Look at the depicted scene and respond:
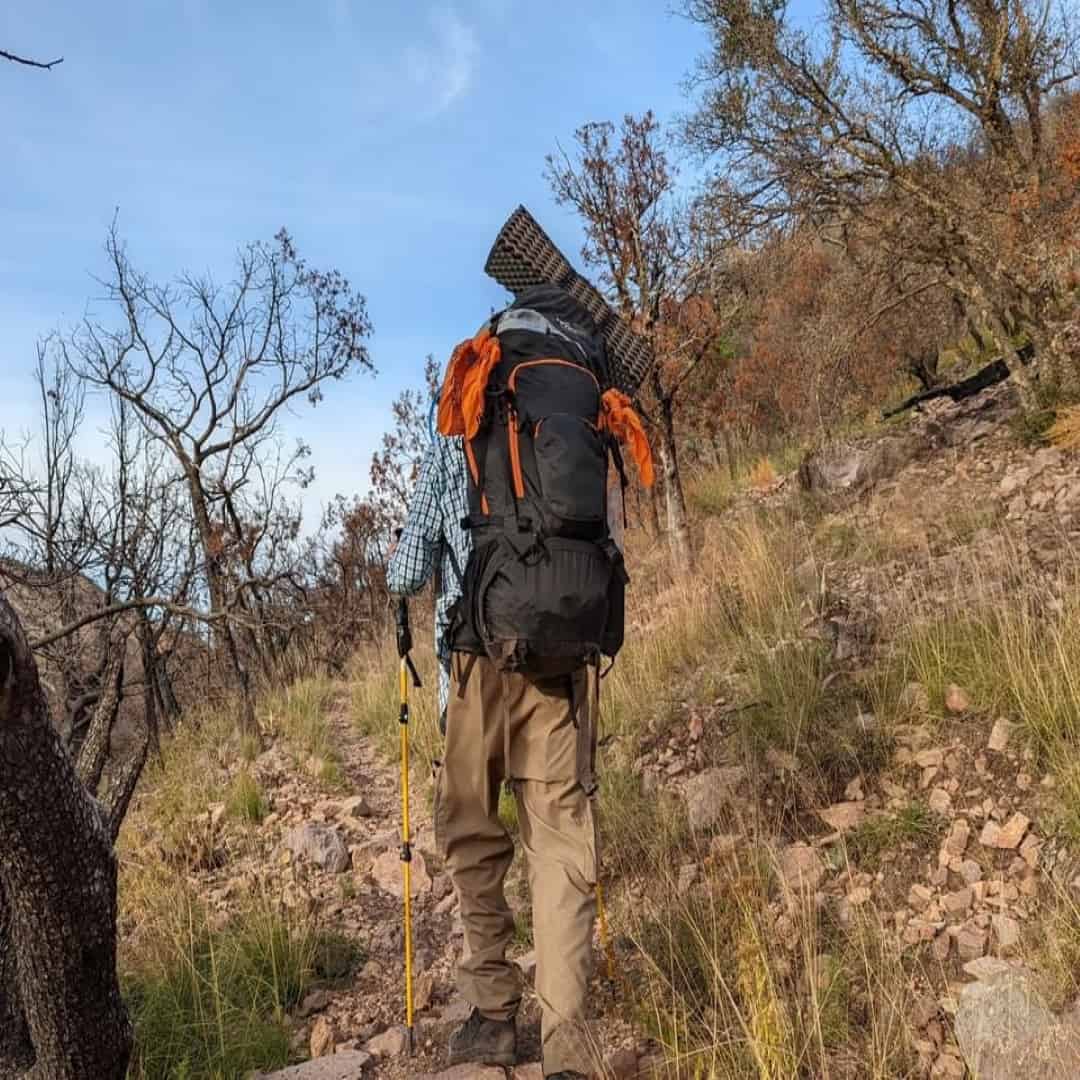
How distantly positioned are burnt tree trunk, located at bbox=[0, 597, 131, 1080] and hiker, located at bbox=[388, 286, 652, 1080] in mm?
999

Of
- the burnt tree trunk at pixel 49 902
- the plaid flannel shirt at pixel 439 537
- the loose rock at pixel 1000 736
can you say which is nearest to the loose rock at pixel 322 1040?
the burnt tree trunk at pixel 49 902

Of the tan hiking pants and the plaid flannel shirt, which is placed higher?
the plaid flannel shirt

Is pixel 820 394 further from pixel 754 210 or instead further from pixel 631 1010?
pixel 631 1010

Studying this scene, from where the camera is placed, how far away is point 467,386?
254cm

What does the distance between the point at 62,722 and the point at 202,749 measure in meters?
1.44

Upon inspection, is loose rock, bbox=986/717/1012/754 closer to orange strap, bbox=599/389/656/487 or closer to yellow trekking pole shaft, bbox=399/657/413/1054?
orange strap, bbox=599/389/656/487

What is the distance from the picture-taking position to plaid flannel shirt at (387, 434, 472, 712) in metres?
2.68

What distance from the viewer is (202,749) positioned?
7.48 meters

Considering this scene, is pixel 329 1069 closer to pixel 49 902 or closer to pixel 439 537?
pixel 49 902

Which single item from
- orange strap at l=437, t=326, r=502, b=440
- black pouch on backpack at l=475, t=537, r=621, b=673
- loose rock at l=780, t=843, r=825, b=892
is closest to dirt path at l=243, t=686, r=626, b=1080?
loose rock at l=780, t=843, r=825, b=892

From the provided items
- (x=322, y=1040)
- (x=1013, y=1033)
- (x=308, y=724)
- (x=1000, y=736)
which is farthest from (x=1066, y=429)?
(x=322, y=1040)

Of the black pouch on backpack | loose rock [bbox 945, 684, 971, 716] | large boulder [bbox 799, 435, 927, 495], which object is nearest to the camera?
the black pouch on backpack

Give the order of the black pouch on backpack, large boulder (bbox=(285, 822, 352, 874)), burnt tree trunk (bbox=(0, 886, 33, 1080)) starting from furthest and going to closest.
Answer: large boulder (bbox=(285, 822, 352, 874)) < the black pouch on backpack < burnt tree trunk (bbox=(0, 886, 33, 1080))

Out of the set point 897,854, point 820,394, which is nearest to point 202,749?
point 897,854
